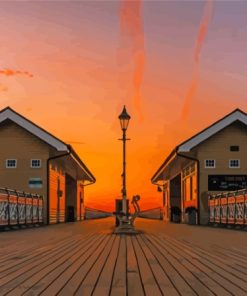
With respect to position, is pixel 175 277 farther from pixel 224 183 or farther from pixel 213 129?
pixel 224 183

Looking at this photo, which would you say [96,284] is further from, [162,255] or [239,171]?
[239,171]

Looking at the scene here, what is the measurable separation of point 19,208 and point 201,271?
18.2m

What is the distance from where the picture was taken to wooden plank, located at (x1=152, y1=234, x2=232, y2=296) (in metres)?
6.23

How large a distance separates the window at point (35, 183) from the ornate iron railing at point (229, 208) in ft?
32.4

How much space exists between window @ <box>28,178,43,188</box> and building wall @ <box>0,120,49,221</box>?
0.18m

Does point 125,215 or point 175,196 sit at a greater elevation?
point 175,196

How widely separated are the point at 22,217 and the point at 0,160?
9.41 metres

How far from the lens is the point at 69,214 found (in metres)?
47.7

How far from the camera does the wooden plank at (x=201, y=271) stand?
6.23 meters

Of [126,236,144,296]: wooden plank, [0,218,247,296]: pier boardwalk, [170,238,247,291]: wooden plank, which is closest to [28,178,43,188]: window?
[0,218,247,296]: pier boardwalk

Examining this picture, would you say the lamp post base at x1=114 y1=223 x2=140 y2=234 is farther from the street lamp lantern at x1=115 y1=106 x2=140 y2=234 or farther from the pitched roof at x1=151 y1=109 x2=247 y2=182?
the pitched roof at x1=151 y1=109 x2=247 y2=182

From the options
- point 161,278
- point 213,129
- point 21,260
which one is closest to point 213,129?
point 213,129

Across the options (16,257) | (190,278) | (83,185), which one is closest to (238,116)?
(16,257)

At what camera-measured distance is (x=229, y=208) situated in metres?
26.6
